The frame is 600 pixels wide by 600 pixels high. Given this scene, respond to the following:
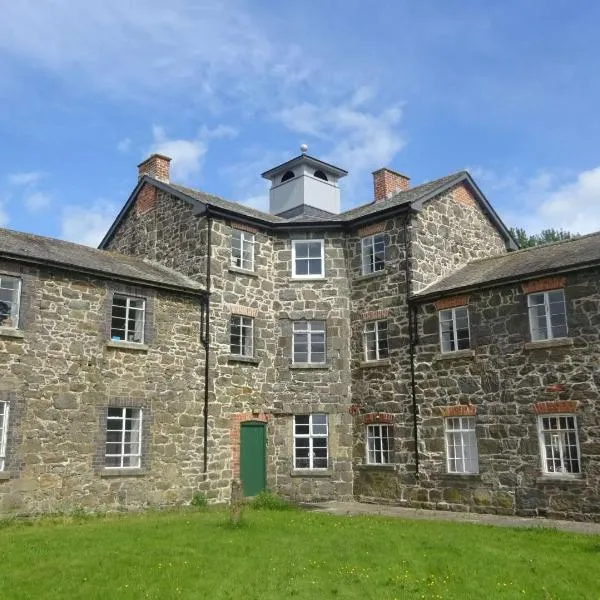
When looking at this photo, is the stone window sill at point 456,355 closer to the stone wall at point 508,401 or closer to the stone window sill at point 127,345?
the stone wall at point 508,401

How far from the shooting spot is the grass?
29.6ft

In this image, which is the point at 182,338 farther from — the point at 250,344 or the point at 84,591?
the point at 84,591

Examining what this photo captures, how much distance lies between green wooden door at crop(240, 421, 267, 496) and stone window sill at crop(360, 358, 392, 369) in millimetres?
3676

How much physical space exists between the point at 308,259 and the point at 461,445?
789cm

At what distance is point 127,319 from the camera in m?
18.7

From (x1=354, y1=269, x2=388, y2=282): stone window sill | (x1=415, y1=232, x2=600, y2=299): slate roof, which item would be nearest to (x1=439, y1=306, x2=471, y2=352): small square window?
(x1=415, y1=232, x2=600, y2=299): slate roof

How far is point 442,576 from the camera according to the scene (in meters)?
9.80

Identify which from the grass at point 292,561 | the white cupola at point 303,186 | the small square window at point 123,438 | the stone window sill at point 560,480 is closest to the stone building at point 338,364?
the stone window sill at point 560,480

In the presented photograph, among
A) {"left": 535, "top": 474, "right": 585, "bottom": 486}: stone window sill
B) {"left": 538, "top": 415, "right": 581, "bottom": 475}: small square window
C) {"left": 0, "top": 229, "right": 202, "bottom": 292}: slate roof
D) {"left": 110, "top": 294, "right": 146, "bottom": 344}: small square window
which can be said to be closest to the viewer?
{"left": 535, "top": 474, "right": 585, "bottom": 486}: stone window sill

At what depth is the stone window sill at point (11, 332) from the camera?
16094 millimetres

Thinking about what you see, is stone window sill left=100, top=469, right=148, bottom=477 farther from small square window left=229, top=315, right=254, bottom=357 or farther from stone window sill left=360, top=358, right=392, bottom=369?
stone window sill left=360, top=358, right=392, bottom=369

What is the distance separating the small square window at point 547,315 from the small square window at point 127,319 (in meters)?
10.7

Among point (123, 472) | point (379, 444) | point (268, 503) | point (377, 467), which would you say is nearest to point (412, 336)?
point (379, 444)

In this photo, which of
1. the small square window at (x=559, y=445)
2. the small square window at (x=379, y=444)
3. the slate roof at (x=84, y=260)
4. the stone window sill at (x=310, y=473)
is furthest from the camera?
the stone window sill at (x=310, y=473)
